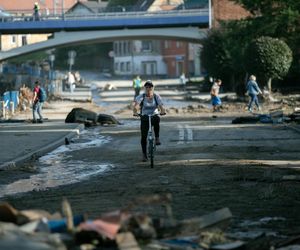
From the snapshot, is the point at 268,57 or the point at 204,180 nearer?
the point at 204,180

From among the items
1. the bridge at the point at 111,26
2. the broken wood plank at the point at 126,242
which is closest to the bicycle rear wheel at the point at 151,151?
the broken wood plank at the point at 126,242

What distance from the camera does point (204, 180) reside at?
1315cm

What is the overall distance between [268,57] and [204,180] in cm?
3285

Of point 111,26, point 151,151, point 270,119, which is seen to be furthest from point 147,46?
point 151,151

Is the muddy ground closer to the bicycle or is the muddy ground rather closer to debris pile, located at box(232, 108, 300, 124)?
the bicycle

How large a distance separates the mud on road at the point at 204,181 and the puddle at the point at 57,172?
35 cm

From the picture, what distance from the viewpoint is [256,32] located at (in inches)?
1914

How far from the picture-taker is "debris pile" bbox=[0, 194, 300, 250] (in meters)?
5.96

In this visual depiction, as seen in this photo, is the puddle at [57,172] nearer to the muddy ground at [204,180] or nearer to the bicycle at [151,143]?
the muddy ground at [204,180]

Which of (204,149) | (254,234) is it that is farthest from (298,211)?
(204,149)

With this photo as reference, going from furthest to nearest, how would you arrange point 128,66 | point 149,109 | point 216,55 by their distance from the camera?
point 128,66 → point 216,55 → point 149,109

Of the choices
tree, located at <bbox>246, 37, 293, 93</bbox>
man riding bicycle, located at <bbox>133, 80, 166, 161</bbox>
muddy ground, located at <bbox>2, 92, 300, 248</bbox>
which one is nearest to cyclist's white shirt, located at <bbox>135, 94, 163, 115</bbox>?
man riding bicycle, located at <bbox>133, 80, 166, 161</bbox>

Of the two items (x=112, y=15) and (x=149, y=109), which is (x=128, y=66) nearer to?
(x=112, y=15)

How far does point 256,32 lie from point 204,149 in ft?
99.8
